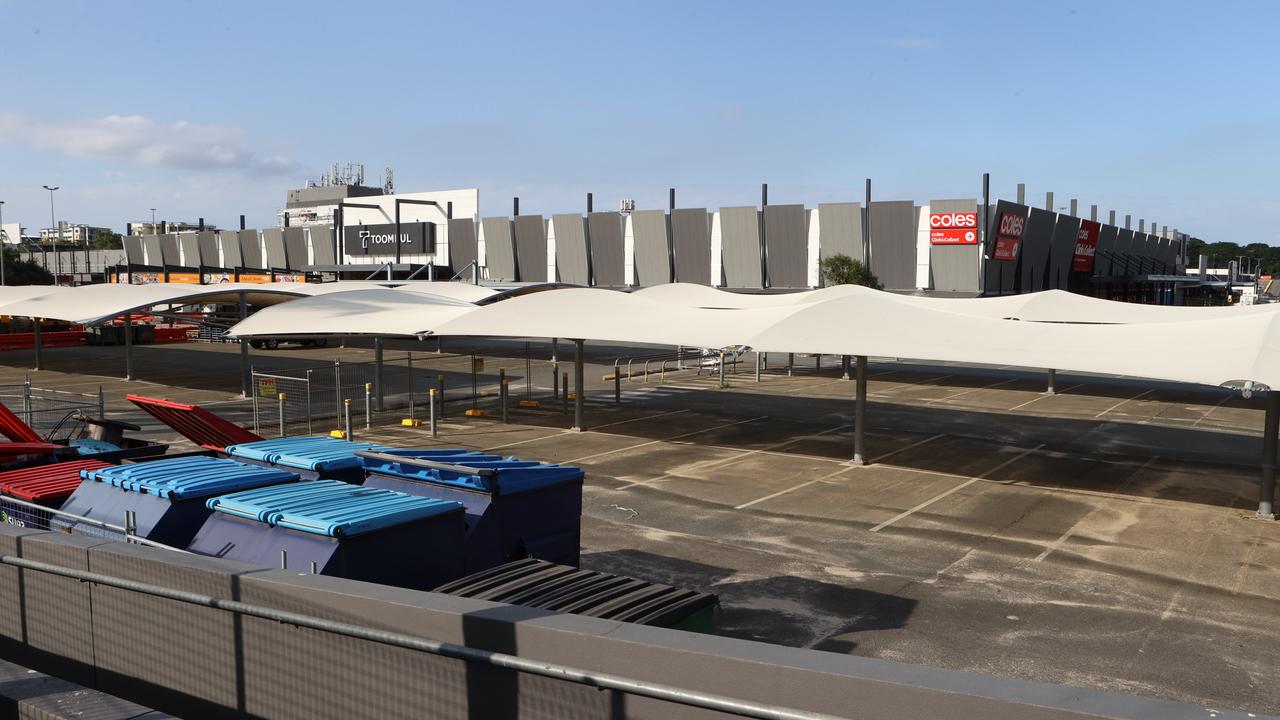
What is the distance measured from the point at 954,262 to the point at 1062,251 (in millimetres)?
20157

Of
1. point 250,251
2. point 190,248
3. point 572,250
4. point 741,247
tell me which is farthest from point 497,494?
point 190,248

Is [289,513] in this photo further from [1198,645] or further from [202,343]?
[202,343]

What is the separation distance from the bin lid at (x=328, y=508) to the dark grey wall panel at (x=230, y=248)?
290 feet

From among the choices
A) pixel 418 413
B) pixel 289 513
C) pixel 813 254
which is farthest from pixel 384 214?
pixel 289 513

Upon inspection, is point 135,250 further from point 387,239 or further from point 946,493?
point 946,493

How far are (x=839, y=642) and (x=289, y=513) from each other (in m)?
5.76

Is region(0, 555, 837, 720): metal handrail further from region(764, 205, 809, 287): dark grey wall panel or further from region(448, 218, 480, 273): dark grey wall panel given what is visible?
region(448, 218, 480, 273): dark grey wall panel

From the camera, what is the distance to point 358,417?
26.2 metres

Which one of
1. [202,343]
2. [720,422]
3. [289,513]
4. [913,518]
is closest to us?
[289,513]

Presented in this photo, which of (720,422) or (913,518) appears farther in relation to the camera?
(720,422)

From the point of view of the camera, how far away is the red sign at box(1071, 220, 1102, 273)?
7562 cm

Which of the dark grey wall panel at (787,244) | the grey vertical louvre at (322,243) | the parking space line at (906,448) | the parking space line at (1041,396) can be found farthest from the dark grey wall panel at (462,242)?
the parking space line at (906,448)

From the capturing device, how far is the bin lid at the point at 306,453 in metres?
10.7

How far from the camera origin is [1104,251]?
8488 centimetres
